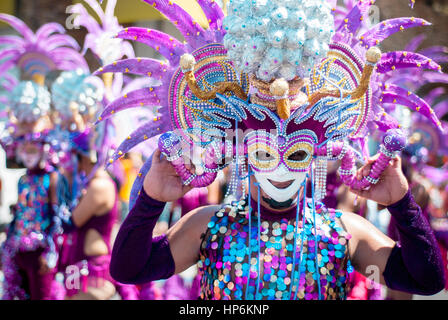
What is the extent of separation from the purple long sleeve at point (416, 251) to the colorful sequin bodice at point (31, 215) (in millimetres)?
2826

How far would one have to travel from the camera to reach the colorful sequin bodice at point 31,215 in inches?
157

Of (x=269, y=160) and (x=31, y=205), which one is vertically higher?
(x=269, y=160)

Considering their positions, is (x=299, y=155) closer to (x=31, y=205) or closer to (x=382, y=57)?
(x=382, y=57)

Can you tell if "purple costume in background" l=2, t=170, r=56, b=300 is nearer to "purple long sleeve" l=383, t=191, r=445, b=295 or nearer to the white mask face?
the white mask face

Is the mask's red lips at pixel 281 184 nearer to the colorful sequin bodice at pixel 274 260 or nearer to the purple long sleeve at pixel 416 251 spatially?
the colorful sequin bodice at pixel 274 260

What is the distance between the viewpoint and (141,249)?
1941mm

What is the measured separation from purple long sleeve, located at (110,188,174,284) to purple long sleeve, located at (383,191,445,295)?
0.86m

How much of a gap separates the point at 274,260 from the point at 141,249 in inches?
19.1

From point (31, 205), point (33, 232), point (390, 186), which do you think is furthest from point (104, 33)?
point (390, 186)

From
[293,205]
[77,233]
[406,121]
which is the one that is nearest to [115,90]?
[77,233]

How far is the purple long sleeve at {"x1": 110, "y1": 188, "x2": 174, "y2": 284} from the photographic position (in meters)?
1.92

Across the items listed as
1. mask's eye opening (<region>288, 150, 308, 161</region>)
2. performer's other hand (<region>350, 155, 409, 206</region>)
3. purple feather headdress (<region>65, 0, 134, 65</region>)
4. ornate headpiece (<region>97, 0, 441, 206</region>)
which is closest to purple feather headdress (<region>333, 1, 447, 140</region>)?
ornate headpiece (<region>97, 0, 441, 206</region>)

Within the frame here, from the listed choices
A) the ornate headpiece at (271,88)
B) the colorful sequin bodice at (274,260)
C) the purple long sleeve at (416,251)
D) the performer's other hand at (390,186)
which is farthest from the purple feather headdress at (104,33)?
the purple long sleeve at (416,251)

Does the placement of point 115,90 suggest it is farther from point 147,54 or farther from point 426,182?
point 426,182
